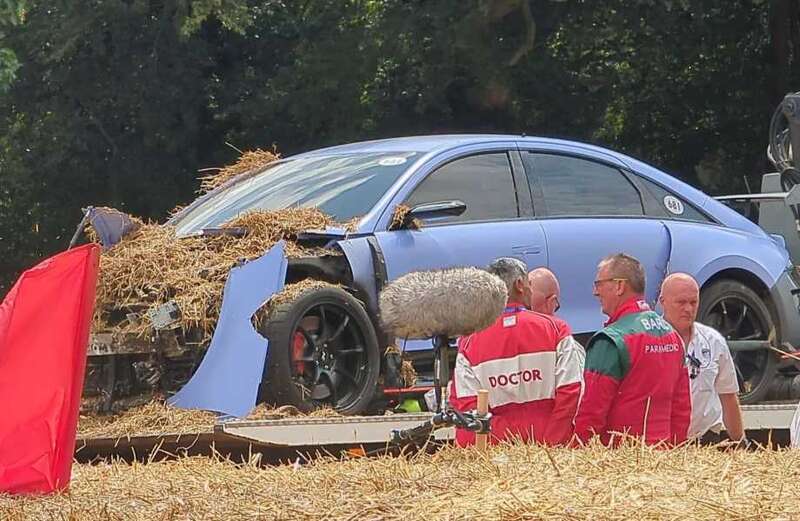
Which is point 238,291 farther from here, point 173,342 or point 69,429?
point 69,429

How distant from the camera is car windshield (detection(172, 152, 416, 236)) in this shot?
885 centimetres

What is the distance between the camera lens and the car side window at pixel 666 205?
10008 mm

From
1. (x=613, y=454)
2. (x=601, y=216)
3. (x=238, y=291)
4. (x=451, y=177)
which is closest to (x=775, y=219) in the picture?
(x=601, y=216)

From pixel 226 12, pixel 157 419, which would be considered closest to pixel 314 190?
pixel 157 419

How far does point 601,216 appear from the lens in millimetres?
9656

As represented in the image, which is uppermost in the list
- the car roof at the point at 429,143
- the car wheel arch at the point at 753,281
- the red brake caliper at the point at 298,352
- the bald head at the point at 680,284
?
the car roof at the point at 429,143

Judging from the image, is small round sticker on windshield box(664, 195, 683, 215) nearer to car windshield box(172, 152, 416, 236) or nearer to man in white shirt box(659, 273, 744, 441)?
car windshield box(172, 152, 416, 236)

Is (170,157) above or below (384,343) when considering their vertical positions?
above

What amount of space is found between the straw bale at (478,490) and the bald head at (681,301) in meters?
1.76

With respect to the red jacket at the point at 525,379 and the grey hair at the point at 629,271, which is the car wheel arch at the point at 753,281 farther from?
the red jacket at the point at 525,379

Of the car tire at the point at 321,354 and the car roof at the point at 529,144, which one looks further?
the car roof at the point at 529,144

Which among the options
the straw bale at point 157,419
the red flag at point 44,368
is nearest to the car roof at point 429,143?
the straw bale at point 157,419

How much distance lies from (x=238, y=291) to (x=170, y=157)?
66.4 feet

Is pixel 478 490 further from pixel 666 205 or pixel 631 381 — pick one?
pixel 666 205
